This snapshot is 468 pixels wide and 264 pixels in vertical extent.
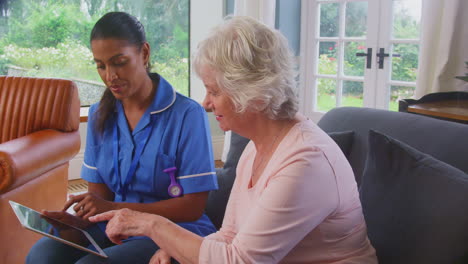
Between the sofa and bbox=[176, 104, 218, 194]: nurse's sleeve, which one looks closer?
the sofa

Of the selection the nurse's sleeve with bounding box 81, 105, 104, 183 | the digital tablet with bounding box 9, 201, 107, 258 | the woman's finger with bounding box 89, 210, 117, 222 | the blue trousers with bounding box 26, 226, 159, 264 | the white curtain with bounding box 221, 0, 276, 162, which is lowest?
the blue trousers with bounding box 26, 226, 159, 264

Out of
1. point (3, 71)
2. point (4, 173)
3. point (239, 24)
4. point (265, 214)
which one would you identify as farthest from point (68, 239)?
point (3, 71)

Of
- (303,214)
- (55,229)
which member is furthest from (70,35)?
(303,214)

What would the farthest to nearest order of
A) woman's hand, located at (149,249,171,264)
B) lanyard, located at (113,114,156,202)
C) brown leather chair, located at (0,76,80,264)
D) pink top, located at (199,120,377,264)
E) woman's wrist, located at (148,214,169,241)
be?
1. brown leather chair, located at (0,76,80,264)
2. lanyard, located at (113,114,156,202)
3. woman's hand, located at (149,249,171,264)
4. woman's wrist, located at (148,214,169,241)
5. pink top, located at (199,120,377,264)

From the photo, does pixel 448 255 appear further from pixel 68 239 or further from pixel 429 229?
pixel 68 239

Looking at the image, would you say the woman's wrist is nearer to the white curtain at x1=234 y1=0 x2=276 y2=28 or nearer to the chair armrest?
the chair armrest

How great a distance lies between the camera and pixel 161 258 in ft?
4.18

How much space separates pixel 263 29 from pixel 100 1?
331 centimetres

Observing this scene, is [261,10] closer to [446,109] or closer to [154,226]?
[446,109]

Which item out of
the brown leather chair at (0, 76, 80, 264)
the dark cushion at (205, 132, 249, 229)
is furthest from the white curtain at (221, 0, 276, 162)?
the dark cushion at (205, 132, 249, 229)

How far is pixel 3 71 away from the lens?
394cm

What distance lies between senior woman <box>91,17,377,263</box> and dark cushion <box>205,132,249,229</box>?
0.47m

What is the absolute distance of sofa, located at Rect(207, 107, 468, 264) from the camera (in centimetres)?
106

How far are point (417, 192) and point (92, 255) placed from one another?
850 mm
